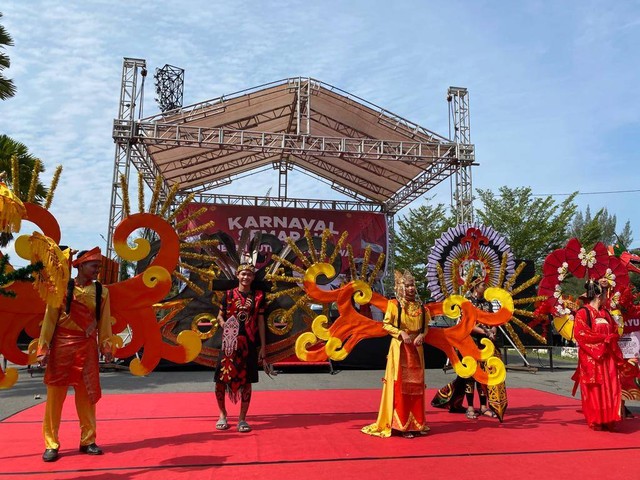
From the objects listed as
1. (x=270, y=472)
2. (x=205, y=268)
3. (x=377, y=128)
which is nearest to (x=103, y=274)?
(x=205, y=268)

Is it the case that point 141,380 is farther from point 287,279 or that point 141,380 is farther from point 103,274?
point 287,279

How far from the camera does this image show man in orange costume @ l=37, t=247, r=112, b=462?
12.3 ft

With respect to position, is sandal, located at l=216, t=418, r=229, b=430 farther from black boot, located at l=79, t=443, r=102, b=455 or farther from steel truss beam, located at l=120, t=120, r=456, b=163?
steel truss beam, located at l=120, t=120, r=456, b=163

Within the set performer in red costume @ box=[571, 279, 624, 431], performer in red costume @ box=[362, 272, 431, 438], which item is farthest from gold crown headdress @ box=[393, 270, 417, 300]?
performer in red costume @ box=[571, 279, 624, 431]

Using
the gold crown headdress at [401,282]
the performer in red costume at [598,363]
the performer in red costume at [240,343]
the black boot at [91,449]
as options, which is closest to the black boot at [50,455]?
the black boot at [91,449]

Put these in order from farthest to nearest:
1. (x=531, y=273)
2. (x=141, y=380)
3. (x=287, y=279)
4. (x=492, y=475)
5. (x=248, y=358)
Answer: (x=531, y=273)
(x=141, y=380)
(x=287, y=279)
(x=248, y=358)
(x=492, y=475)

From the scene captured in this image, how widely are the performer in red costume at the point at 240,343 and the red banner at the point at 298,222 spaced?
10.5m

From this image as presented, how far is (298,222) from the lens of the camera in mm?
15953

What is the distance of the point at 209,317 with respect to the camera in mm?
5227

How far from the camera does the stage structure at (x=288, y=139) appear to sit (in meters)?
11.8

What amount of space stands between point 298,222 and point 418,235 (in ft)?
21.5

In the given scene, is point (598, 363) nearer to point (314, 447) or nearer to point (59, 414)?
point (314, 447)

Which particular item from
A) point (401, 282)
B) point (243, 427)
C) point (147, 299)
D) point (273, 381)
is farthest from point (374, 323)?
point (273, 381)

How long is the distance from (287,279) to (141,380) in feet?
15.2
